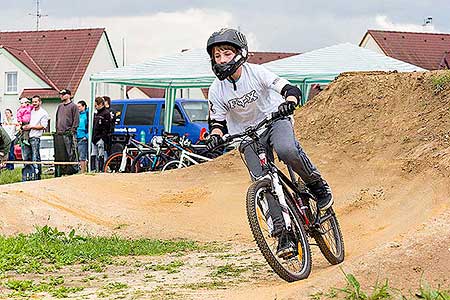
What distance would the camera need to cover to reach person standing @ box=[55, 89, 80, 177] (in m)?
19.1

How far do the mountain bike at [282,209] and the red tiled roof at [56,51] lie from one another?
151 feet

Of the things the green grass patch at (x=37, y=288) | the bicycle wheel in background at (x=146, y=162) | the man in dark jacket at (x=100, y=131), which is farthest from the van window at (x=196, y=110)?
the green grass patch at (x=37, y=288)

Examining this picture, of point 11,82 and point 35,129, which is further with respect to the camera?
point 11,82

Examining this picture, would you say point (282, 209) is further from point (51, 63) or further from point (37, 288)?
point (51, 63)

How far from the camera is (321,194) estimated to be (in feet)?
24.5

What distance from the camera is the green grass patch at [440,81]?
12.7 meters

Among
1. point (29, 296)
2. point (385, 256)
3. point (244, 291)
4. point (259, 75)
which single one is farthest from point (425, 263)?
point (29, 296)

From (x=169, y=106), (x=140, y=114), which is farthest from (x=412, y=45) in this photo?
(x=169, y=106)

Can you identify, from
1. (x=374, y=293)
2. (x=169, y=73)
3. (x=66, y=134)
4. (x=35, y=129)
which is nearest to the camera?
(x=374, y=293)

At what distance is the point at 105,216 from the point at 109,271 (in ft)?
11.2

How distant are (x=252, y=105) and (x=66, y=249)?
2.88m

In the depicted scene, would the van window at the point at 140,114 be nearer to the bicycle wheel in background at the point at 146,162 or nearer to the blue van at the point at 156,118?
the blue van at the point at 156,118

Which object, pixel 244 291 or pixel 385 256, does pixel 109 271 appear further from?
pixel 385 256

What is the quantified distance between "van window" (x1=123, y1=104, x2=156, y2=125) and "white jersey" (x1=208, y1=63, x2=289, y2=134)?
16.1 m
